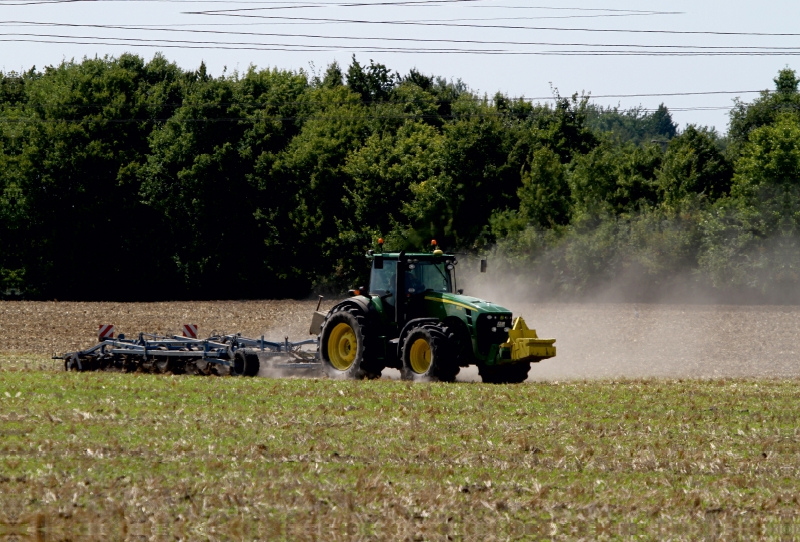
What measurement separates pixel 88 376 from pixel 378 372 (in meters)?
5.63

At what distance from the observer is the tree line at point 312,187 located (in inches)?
1984

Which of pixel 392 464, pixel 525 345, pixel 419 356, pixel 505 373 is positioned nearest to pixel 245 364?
pixel 419 356

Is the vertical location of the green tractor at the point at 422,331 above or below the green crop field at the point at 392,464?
above

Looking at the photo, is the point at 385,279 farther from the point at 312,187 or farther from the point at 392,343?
the point at 312,187

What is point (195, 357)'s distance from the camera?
21594mm

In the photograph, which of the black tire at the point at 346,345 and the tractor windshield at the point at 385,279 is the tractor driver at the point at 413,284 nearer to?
the tractor windshield at the point at 385,279

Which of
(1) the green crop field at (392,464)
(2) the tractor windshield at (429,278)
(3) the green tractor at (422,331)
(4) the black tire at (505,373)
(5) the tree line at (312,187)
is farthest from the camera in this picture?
(5) the tree line at (312,187)

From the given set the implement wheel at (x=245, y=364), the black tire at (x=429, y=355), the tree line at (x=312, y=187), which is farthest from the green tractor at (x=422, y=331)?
the tree line at (x=312, y=187)

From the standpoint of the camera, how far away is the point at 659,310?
42406 mm

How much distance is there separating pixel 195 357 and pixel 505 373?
253 inches

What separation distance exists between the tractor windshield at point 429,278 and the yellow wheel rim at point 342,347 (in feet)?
5.31

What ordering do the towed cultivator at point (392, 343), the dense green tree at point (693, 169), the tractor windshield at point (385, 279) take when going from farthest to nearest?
the dense green tree at point (693, 169) → the tractor windshield at point (385, 279) → the towed cultivator at point (392, 343)

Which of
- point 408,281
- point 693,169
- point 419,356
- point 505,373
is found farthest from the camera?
point 693,169

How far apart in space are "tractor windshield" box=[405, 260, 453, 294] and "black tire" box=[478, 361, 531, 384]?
186cm
